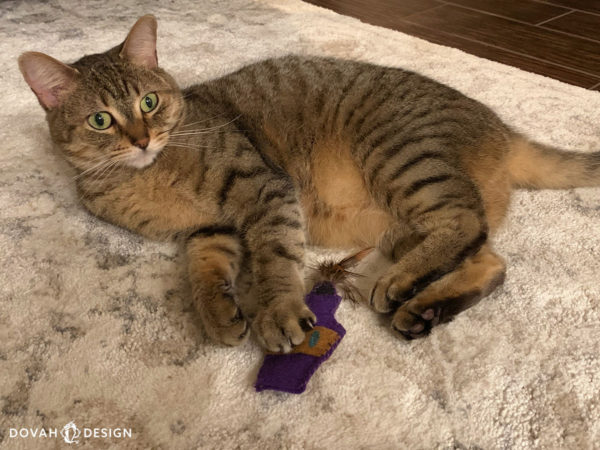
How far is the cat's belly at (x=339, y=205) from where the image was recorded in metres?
1.44

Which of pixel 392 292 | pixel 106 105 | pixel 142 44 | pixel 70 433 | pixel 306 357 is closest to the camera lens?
pixel 70 433

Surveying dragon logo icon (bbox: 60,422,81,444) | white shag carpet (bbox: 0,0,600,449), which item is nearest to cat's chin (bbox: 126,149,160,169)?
white shag carpet (bbox: 0,0,600,449)

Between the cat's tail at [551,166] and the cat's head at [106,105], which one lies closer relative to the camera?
the cat's head at [106,105]

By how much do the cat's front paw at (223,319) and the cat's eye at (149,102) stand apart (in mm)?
555

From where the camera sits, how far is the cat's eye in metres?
1.37

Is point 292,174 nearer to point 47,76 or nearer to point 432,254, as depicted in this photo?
Answer: point 432,254

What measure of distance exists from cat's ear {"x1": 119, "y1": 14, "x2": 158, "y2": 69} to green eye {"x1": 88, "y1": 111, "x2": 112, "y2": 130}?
215 millimetres

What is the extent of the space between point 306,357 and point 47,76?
1.00 metres

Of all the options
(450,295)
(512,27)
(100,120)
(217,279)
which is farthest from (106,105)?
(512,27)

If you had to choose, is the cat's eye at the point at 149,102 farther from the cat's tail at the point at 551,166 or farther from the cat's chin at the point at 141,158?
the cat's tail at the point at 551,166

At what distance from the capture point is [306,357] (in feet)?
3.53

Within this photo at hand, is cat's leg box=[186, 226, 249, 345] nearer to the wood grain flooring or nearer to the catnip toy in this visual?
the catnip toy

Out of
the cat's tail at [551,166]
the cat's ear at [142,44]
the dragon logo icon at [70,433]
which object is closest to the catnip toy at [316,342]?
the dragon logo icon at [70,433]

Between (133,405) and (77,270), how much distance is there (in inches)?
19.1
